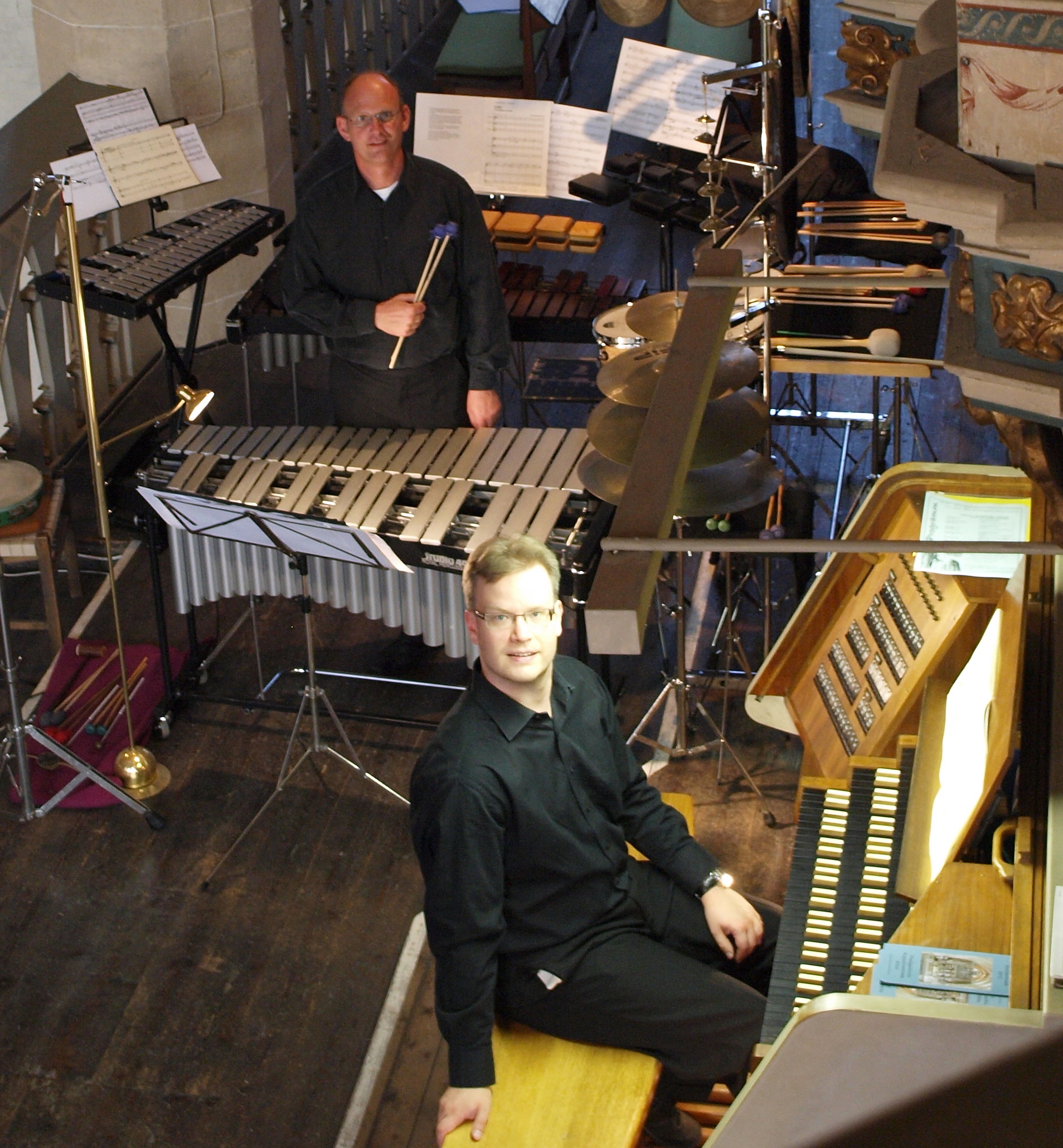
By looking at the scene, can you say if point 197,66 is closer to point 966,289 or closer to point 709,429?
point 709,429

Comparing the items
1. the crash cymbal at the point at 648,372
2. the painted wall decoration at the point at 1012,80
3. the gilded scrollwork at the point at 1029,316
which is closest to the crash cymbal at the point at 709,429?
the crash cymbal at the point at 648,372

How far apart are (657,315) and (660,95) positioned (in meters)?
3.36

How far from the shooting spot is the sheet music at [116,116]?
618cm

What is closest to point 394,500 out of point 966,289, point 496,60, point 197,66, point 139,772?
point 139,772

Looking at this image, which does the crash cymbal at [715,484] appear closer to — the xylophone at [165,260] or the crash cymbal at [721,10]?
the crash cymbal at [721,10]

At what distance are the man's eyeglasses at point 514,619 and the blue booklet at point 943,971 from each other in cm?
97

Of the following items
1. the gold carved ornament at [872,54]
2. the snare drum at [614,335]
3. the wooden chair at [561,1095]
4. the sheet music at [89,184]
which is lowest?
the wooden chair at [561,1095]

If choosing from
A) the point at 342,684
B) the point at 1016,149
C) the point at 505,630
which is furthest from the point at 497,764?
the point at 342,684

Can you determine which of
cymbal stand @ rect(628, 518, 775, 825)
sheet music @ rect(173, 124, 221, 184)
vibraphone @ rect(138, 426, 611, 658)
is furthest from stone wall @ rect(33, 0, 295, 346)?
cymbal stand @ rect(628, 518, 775, 825)

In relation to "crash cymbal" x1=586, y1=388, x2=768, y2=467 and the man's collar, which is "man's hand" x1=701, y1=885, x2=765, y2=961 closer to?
the man's collar

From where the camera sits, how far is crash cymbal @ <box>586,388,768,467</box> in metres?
3.42

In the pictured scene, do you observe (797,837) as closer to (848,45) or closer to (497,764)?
(497,764)

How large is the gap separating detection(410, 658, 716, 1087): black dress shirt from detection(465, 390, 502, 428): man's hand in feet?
6.33

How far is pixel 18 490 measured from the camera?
534 cm
